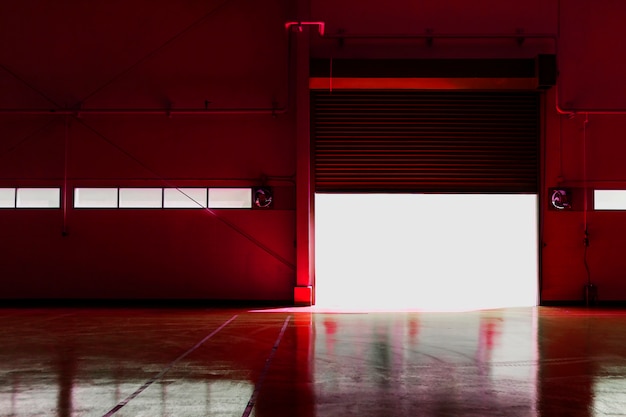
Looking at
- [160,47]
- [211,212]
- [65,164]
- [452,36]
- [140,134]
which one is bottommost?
[211,212]

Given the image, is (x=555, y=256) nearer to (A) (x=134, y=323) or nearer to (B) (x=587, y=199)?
(B) (x=587, y=199)

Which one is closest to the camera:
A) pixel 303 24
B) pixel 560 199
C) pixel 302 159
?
pixel 303 24

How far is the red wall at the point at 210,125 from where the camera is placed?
43.1 feet

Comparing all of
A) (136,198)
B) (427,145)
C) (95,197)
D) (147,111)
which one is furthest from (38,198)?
(427,145)

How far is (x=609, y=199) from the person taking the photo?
1325cm

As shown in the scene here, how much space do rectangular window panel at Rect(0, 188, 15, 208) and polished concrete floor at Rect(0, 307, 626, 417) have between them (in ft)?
10.8

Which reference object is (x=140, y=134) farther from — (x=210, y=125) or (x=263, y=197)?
(x=263, y=197)

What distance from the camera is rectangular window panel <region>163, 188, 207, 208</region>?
1323 cm

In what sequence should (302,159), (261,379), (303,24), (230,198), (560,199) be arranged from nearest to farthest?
(261,379) → (303,24) → (302,159) → (560,199) → (230,198)

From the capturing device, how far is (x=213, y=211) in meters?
13.2

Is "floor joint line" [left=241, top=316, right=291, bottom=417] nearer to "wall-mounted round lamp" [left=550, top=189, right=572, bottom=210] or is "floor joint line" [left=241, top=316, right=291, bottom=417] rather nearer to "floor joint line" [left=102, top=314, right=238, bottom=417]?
"floor joint line" [left=102, top=314, right=238, bottom=417]

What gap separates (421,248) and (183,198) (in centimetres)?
584

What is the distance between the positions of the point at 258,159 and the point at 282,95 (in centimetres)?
163

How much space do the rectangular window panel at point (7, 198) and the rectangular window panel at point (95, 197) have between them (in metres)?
1.51
